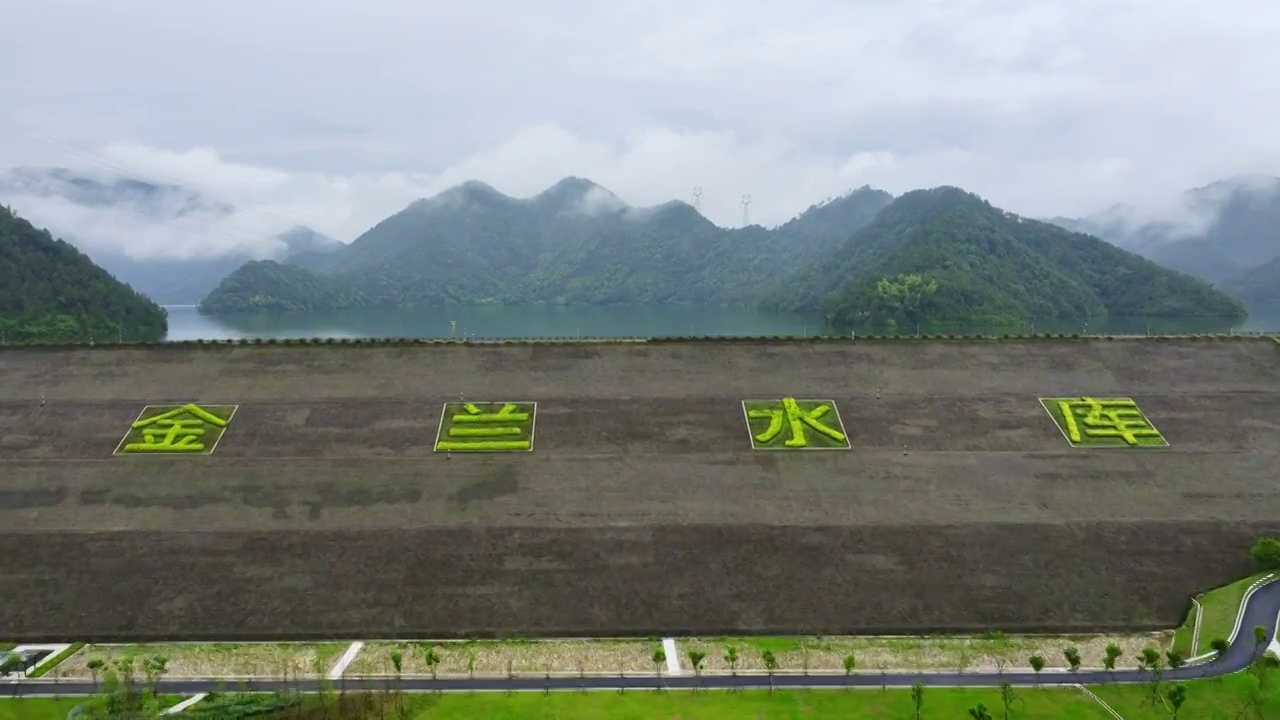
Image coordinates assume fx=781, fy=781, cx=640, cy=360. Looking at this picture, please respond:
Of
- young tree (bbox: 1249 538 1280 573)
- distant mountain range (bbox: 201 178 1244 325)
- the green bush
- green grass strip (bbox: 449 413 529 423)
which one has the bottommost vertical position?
the green bush

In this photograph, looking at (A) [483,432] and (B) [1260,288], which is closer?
(A) [483,432]

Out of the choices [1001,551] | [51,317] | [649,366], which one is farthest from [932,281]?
[51,317]

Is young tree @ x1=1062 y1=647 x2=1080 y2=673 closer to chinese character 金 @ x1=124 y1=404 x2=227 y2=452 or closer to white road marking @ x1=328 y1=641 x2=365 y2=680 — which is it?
white road marking @ x1=328 y1=641 x2=365 y2=680

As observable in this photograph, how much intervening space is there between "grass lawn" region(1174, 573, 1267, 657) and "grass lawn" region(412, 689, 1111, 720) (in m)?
5.15

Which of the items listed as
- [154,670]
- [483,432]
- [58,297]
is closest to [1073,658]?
[483,432]

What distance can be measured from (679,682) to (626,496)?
29.4ft

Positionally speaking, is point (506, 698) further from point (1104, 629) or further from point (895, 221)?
point (895, 221)

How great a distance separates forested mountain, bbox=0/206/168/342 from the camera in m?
82.6

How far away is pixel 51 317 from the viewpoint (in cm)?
8494

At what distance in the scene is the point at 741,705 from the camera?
1936cm

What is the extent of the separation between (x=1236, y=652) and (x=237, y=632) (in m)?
28.5

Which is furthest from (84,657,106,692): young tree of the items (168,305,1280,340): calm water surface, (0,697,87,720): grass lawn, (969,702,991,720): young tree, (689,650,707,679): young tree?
(168,305,1280,340): calm water surface

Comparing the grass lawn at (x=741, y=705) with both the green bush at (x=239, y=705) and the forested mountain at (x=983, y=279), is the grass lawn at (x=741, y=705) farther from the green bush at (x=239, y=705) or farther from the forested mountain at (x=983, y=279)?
the forested mountain at (x=983, y=279)

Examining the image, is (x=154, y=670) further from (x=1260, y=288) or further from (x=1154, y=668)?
(x=1260, y=288)
